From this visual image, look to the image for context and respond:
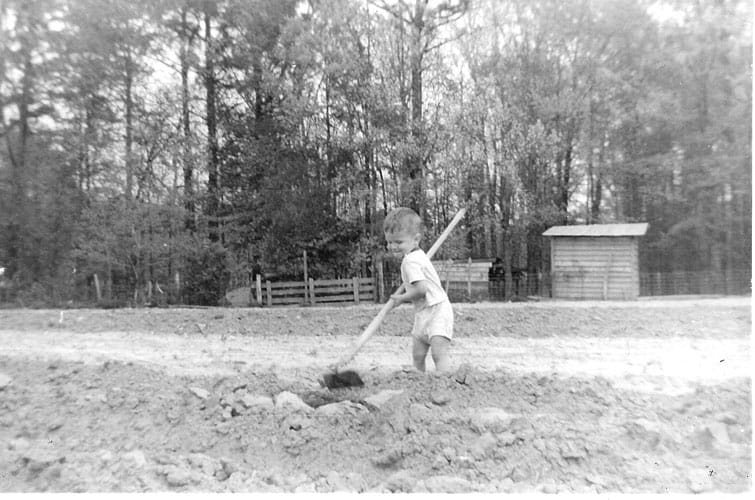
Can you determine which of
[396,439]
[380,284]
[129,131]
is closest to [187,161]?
[129,131]

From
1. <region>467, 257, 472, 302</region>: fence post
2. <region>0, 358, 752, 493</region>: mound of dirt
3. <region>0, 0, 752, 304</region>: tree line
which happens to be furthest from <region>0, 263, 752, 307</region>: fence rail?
<region>0, 358, 752, 493</region>: mound of dirt

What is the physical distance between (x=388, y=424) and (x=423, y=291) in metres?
1.04

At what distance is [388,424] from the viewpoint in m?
2.99

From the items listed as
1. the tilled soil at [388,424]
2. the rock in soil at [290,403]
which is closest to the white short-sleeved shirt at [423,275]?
the tilled soil at [388,424]

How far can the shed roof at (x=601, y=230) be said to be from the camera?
8.12 m

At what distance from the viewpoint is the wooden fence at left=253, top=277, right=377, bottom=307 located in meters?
8.94

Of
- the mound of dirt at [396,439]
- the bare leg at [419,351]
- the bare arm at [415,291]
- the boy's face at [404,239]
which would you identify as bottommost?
the mound of dirt at [396,439]

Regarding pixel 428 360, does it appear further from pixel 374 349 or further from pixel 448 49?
pixel 448 49

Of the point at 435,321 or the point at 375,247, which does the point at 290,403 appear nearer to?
the point at 435,321

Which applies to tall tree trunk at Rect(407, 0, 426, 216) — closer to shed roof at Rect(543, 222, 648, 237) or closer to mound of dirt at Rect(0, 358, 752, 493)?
shed roof at Rect(543, 222, 648, 237)

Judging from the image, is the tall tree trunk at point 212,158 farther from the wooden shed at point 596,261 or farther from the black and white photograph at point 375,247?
the wooden shed at point 596,261

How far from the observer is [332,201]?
938 cm

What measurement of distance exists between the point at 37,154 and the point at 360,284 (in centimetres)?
523

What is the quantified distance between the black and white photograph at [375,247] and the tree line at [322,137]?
4cm
